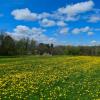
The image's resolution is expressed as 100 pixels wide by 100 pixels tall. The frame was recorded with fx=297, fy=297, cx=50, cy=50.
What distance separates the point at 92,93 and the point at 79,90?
133 centimetres

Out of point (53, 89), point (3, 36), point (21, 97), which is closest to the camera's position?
point (21, 97)

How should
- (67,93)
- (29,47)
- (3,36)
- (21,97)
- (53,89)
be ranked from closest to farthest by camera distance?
1. (21,97)
2. (67,93)
3. (53,89)
4. (3,36)
5. (29,47)

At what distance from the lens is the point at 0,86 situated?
1805 cm

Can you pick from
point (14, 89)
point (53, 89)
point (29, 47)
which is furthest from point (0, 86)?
point (29, 47)

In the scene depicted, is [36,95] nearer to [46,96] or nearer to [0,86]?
[46,96]

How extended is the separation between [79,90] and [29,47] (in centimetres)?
14947

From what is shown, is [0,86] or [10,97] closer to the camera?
[10,97]

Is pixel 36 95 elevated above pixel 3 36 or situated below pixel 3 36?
below

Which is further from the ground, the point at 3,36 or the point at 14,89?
the point at 3,36

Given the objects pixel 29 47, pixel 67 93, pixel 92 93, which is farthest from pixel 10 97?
pixel 29 47

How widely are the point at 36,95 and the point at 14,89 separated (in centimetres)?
218

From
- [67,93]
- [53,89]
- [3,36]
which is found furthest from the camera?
[3,36]

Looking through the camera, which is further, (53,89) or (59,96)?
(53,89)

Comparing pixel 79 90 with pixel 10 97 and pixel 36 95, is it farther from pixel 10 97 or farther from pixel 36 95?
pixel 10 97
